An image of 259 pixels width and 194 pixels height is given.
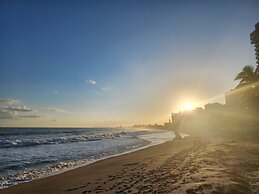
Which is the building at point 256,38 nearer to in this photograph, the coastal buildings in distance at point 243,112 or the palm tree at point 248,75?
the coastal buildings in distance at point 243,112

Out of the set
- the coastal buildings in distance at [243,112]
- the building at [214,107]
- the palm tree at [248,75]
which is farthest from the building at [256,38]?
the building at [214,107]

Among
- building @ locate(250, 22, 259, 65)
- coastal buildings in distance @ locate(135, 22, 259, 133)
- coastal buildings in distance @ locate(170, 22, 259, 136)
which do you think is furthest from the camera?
coastal buildings in distance @ locate(135, 22, 259, 133)

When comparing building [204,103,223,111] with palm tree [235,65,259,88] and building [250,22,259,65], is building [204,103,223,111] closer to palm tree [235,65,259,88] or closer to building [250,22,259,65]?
palm tree [235,65,259,88]

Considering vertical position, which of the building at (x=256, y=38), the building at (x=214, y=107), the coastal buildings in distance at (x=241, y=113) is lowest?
the coastal buildings in distance at (x=241, y=113)

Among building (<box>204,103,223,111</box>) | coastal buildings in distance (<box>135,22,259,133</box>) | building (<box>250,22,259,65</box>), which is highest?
building (<box>250,22,259,65</box>)

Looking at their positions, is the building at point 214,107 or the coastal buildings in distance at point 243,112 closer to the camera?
the coastal buildings in distance at point 243,112

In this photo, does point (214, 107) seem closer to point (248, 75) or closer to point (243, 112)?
point (243, 112)

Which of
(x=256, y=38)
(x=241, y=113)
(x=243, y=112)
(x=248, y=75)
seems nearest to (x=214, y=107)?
(x=241, y=113)

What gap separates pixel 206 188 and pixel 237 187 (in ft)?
2.60

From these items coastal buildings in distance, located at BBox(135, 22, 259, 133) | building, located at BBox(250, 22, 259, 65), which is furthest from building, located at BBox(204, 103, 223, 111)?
building, located at BBox(250, 22, 259, 65)

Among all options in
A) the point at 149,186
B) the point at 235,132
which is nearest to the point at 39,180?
the point at 149,186

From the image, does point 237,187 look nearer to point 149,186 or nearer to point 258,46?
point 149,186

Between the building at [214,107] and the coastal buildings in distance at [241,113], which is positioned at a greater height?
the building at [214,107]

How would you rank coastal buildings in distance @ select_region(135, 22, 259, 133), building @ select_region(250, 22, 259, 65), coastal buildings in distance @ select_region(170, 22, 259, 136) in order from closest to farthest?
building @ select_region(250, 22, 259, 65), coastal buildings in distance @ select_region(170, 22, 259, 136), coastal buildings in distance @ select_region(135, 22, 259, 133)
